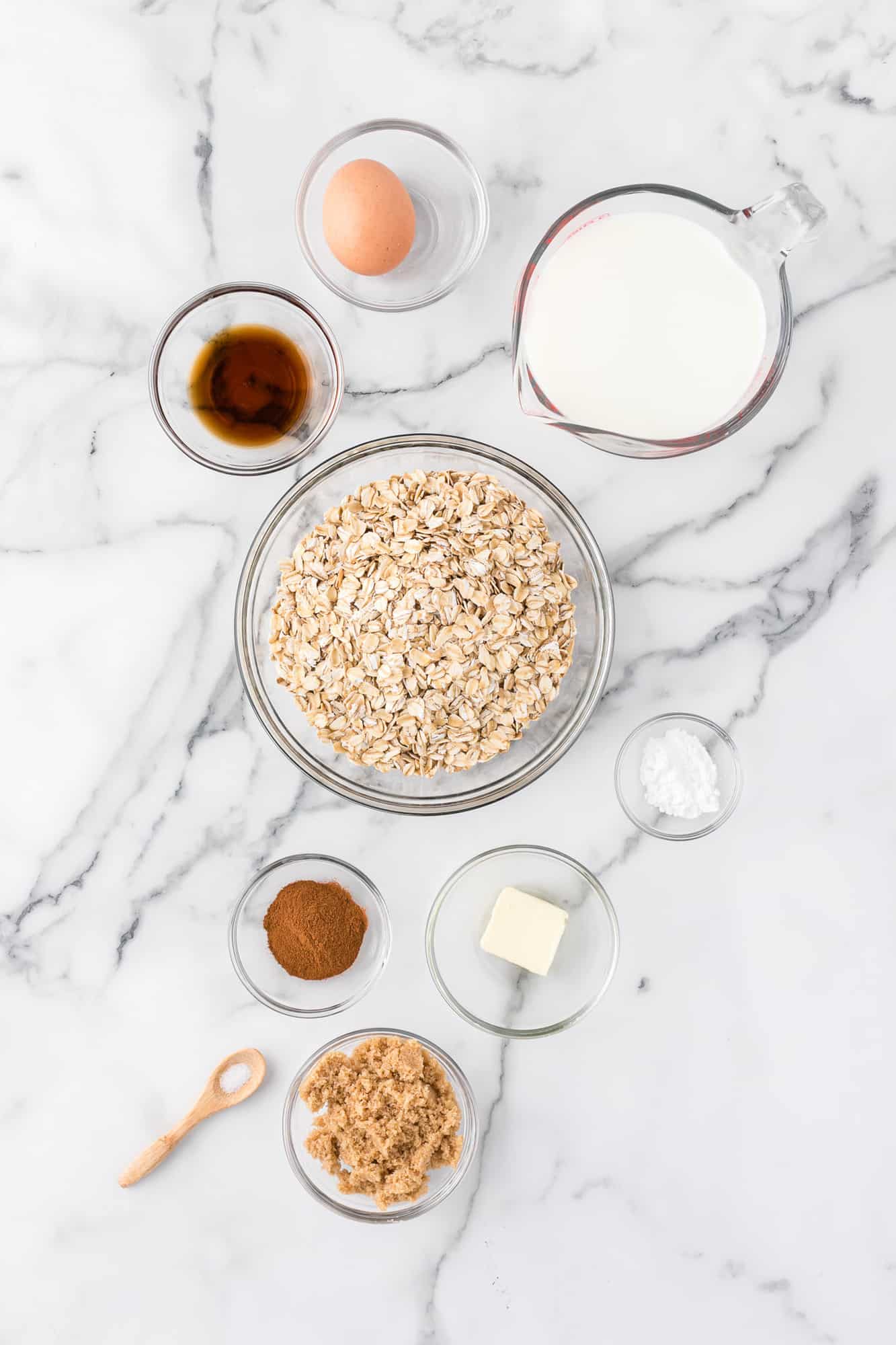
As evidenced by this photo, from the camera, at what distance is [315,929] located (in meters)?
1.40

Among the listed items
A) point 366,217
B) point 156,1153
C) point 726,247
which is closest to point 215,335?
point 366,217

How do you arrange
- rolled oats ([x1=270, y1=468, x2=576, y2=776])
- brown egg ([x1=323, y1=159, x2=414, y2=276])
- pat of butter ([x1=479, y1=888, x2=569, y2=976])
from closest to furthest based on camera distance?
rolled oats ([x1=270, y1=468, x2=576, y2=776])
brown egg ([x1=323, y1=159, x2=414, y2=276])
pat of butter ([x1=479, y1=888, x2=569, y2=976])

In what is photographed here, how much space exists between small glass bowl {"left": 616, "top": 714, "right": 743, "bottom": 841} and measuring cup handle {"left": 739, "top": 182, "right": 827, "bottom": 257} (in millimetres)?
687

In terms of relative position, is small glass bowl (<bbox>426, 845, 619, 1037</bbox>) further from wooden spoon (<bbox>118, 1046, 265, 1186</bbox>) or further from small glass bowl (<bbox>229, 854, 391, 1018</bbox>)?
wooden spoon (<bbox>118, 1046, 265, 1186</bbox>)

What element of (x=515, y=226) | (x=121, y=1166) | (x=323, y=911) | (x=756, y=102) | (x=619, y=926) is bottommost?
(x=121, y=1166)

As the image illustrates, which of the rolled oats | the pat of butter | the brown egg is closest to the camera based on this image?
the rolled oats

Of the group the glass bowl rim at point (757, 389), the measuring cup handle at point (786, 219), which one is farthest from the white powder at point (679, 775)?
the measuring cup handle at point (786, 219)

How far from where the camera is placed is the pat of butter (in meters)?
1.43

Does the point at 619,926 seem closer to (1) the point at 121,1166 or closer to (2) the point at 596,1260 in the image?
(2) the point at 596,1260

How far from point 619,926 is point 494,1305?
64 centimetres

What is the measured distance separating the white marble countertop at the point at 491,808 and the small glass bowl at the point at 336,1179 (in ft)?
0.15

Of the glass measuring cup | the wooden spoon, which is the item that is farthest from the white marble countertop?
the glass measuring cup

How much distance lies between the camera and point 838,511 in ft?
4.85

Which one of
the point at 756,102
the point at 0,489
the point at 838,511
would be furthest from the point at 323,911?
the point at 756,102
